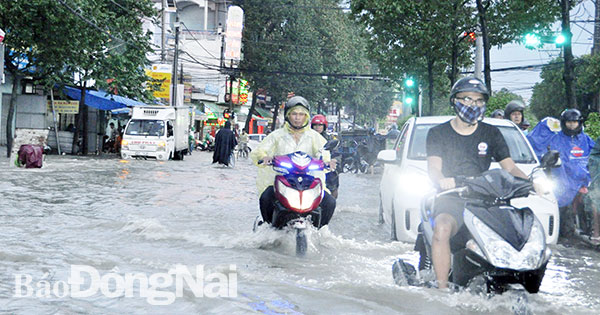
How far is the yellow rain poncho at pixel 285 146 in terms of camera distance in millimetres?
8047

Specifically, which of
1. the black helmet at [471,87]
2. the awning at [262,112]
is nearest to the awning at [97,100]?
the black helmet at [471,87]

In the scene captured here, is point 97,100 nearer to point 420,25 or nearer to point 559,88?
point 420,25

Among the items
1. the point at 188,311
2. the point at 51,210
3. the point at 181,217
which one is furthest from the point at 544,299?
the point at 51,210

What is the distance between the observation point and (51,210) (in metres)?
11.6

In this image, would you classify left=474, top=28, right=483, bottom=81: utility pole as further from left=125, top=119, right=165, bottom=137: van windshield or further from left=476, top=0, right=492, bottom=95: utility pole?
left=125, top=119, right=165, bottom=137: van windshield

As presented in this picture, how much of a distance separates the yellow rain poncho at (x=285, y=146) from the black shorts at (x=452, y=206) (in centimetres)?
301

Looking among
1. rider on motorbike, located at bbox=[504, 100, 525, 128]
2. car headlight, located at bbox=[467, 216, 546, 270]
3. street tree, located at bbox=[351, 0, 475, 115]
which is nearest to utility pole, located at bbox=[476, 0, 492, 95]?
street tree, located at bbox=[351, 0, 475, 115]

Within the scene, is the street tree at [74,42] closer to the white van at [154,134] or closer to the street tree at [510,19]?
the white van at [154,134]

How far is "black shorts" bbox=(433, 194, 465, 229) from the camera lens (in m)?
4.90

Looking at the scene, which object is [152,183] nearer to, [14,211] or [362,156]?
[14,211]

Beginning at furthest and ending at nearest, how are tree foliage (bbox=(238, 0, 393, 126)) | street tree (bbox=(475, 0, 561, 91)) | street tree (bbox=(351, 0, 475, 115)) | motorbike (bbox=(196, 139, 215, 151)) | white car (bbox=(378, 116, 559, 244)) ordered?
1. tree foliage (bbox=(238, 0, 393, 126))
2. motorbike (bbox=(196, 139, 215, 151))
3. street tree (bbox=(351, 0, 475, 115))
4. street tree (bbox=(475, 0, 561, 91))
5. white car (bbox=(378, 116, 559, 244))

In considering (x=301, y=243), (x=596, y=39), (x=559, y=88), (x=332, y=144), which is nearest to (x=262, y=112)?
(x=559, y=88)

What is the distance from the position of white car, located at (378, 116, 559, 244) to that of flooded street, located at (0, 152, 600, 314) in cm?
29

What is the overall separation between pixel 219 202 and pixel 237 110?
6185 centimetres
